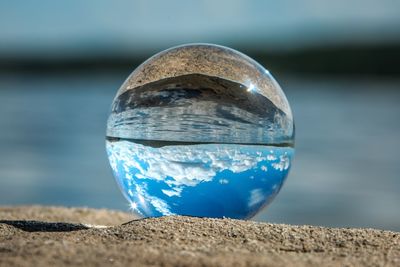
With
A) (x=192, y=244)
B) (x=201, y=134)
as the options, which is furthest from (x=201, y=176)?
(x=192, y=244)

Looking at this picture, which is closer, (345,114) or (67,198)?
(67,198)

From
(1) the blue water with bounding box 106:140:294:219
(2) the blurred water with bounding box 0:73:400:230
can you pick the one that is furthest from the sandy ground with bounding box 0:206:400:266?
(2) the blurred water with bounding box 0:73:400:230

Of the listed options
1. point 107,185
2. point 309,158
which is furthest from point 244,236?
point 309,158

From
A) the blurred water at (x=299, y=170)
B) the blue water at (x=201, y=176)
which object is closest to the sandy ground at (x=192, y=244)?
the blue water at (x=201, y=176)

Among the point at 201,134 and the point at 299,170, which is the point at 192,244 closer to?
the point at 201,134

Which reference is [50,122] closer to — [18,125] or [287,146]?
[18,125]

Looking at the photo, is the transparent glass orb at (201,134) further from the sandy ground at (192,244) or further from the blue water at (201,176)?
the sandy ground at (192,244)

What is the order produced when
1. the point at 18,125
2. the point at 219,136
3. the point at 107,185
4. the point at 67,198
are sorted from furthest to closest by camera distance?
the point at 18,125 < the point at 107,185 < the point at 67,198 < the point at 219,136
